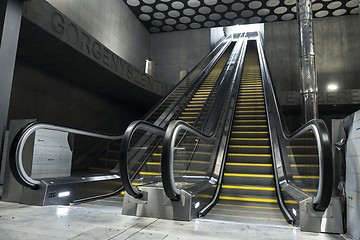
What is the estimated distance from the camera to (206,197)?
4105 mm

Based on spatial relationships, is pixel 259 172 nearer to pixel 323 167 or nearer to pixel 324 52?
pixel 323 167

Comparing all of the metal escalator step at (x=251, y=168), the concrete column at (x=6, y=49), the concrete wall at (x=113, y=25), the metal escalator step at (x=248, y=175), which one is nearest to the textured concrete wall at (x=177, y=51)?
the concrete wall at (x=113, y=25)

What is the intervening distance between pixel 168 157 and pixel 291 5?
11.7 metres

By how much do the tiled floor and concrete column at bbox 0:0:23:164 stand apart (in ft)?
4.79

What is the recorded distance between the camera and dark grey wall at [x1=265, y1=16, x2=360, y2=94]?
1265 cm

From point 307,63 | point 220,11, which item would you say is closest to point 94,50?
point 307,63

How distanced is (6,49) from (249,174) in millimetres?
4493

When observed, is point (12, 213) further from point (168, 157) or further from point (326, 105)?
point (326, 105)

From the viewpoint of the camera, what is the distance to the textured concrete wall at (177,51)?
47.3ft

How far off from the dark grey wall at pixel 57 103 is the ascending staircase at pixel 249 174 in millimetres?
5093

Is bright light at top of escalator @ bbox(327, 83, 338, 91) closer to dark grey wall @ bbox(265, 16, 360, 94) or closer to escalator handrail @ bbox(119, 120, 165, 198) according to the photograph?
dark grey wall @ bbox(265, 16, 360, 94)

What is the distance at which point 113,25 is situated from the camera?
10.9m

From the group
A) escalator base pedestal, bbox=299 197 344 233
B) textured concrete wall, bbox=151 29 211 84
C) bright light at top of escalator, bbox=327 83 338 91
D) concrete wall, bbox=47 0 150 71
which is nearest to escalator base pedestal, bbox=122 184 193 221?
escalator base pedestal, bbox=299 197 344 233

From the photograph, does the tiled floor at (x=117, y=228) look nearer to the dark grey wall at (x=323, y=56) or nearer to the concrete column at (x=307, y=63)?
the concrete column at (x=307, y=63)
